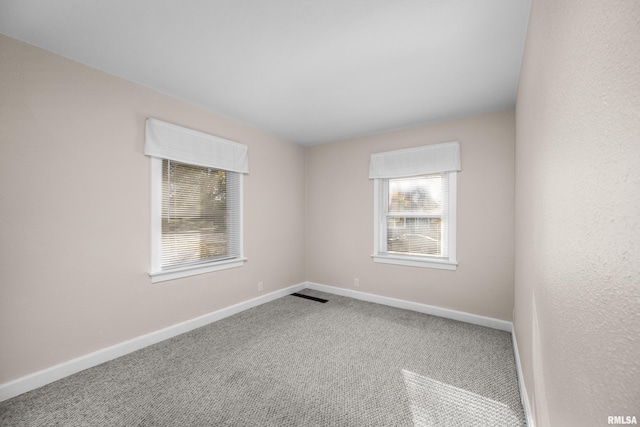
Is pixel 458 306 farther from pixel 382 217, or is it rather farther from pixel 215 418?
pixel 215 418

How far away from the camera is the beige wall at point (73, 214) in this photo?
192cm

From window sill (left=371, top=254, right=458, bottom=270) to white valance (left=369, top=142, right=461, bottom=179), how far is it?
1151 millimetres

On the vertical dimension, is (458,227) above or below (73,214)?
below

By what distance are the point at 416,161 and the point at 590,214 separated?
3.09 m

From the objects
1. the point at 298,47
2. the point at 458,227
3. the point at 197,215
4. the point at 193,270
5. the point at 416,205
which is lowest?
the point at 193,270

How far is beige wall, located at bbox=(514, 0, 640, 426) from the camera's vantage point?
0.47 m

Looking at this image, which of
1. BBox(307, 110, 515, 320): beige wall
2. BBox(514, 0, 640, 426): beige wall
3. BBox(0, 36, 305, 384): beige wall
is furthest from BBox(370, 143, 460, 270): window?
BBox(0, 36, 305, 384): beige wall

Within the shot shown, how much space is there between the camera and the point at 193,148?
2.99 metres

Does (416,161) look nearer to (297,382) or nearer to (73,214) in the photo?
(297,382)

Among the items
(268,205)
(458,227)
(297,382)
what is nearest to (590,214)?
(297,382)

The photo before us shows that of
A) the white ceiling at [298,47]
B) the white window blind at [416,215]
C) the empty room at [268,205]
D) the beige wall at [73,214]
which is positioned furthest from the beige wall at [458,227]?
the beige wall at [73,214]

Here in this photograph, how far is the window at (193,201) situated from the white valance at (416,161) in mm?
1912

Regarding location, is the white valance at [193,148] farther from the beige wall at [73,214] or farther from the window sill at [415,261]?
the window sill at [415,261]

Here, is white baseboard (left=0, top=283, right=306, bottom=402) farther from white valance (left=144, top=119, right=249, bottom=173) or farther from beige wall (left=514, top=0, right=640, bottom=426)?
beige wall (left=514, top=0, right=640, bottom=426)
